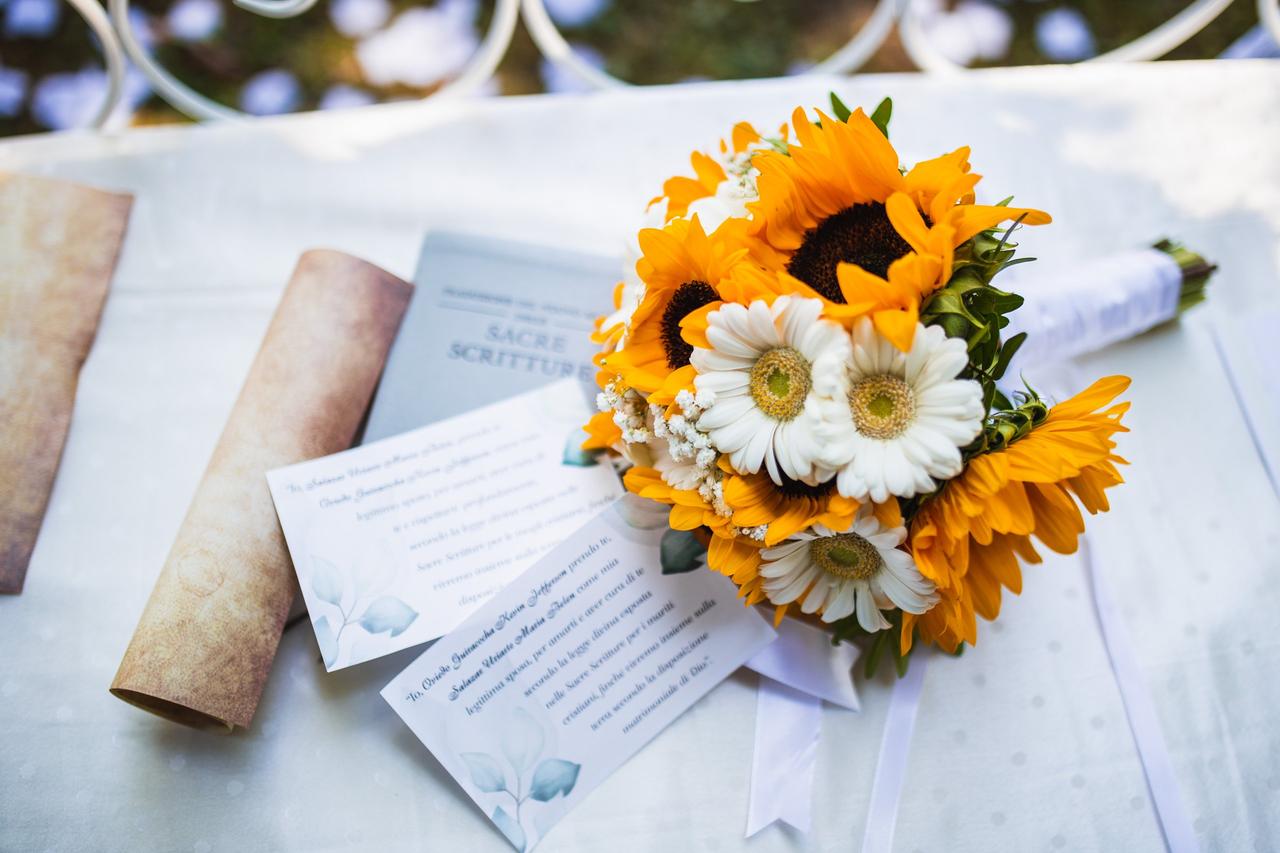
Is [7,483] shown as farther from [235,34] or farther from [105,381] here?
[235,34]

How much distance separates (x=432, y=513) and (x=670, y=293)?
0.98 feet

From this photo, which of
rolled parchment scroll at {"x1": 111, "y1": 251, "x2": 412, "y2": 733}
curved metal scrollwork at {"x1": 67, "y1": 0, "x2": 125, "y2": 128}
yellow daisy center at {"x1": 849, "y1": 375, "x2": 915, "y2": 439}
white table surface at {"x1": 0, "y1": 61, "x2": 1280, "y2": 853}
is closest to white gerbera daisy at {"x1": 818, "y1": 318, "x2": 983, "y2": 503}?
yellow daisy center at {"x1": 849, "y1": 375, "x2": 915, "y2": 439}

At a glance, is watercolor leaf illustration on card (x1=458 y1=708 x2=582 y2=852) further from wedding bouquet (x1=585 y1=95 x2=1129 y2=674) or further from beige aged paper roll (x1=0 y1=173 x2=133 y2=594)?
beige aged paper roll (x1=0 y1=173 x2=133 y2=594)

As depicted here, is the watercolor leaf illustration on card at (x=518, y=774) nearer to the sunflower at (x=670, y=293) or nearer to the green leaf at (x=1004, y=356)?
the sunflower at (x=670, y=293)

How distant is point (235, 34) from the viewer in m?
1.31

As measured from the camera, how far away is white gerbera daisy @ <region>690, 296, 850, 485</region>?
501mm

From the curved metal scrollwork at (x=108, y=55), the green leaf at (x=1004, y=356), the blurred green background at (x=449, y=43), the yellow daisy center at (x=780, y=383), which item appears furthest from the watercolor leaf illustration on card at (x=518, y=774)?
the blurred green background at (x=449, y=43)

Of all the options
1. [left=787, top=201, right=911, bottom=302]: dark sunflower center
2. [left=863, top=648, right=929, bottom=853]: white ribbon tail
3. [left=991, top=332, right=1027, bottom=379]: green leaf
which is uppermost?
[left=787, top=201, right=911, bottom=302]: dark sunflower center

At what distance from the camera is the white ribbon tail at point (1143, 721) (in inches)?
28.0

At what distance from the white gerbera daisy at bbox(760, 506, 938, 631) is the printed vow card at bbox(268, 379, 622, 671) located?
0.20 meters

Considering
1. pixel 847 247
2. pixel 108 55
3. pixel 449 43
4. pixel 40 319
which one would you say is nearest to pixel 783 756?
pixel 847 247

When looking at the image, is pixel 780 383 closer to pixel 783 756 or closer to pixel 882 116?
pixel 882 116

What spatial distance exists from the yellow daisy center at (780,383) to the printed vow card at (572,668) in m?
0.20

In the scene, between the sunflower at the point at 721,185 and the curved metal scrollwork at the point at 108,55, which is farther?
the curved metal scrollwork at the point at 108,55
